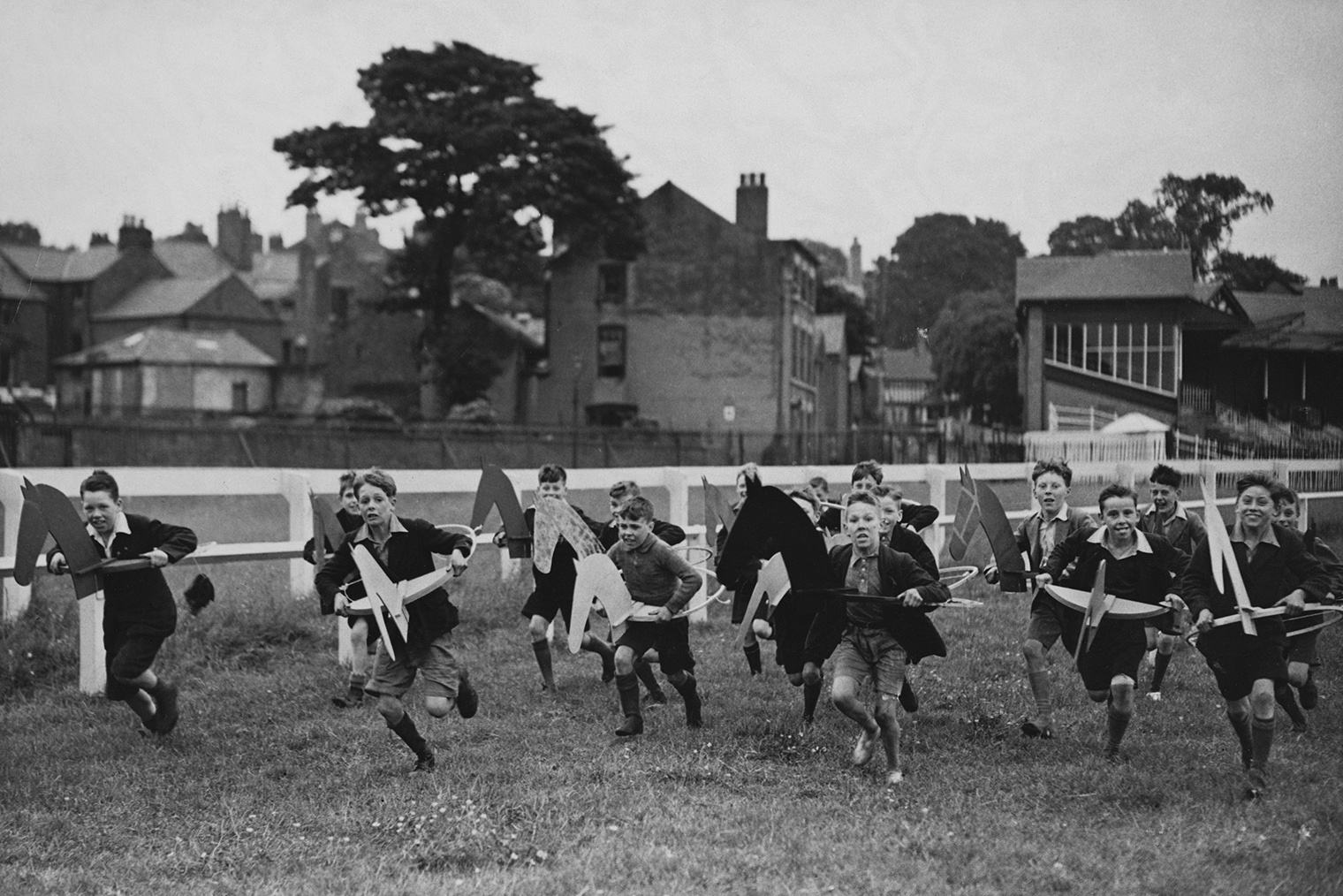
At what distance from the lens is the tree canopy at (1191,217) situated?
51.3ft

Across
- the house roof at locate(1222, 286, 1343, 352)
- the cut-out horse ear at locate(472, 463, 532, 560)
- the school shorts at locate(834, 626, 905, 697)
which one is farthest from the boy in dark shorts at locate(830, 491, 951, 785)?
the house roof at locate(1222, 286, 1343, 352)

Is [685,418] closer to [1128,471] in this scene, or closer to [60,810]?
[1128,471]

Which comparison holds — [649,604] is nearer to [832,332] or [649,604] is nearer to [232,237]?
[832,332]

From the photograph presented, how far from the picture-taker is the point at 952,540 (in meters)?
10.1

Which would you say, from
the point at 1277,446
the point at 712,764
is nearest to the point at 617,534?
the point at 712,764

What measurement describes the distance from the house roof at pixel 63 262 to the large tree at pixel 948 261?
42.0 m

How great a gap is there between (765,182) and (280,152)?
17922mm

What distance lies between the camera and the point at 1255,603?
766 cm

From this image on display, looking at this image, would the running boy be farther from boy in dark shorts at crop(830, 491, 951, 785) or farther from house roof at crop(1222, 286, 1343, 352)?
house roof at crop(1222, 286, 1343, 352)

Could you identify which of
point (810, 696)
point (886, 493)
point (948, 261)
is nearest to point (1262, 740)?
point (886, 493)

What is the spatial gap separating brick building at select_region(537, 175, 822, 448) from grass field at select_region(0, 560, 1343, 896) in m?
40.6

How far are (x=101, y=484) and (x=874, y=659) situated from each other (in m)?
4.81

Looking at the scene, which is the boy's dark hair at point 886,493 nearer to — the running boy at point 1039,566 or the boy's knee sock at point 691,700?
the running boy at point 1039,566

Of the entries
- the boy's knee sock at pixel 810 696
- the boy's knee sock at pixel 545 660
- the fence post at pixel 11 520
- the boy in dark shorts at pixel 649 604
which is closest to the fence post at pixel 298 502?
the fence post at pixel 11 520
